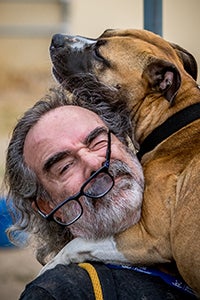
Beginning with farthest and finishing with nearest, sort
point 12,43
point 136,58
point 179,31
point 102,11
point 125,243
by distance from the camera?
1. point 12,43
2. point 102,11
3. point 179,31
4. point 136,58
5. point 125,243

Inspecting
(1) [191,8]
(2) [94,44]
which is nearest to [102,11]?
(1) [191,8]

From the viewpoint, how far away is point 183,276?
2119 millimetres

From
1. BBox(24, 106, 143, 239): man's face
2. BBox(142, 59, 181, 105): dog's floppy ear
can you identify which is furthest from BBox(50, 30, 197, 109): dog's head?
BBox(24, 106, 143, 239): man's face

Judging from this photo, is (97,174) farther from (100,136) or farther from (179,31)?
(179,31)

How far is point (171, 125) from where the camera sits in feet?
8.14

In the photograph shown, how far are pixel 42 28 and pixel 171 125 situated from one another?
6.89 m

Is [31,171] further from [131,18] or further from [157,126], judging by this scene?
[131,18]

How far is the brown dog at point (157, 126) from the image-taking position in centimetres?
221

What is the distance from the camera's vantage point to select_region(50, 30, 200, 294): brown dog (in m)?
2.21

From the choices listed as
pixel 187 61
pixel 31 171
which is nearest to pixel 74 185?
pixel 31 171

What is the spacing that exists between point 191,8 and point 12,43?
2.70 m

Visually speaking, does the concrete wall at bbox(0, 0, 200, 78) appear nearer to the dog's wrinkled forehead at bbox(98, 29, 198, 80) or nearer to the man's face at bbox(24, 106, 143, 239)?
the dog's wrinkled forehead at bbox(98, 29, 198, 80)

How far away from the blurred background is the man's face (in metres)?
3.92

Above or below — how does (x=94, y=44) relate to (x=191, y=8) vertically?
above
